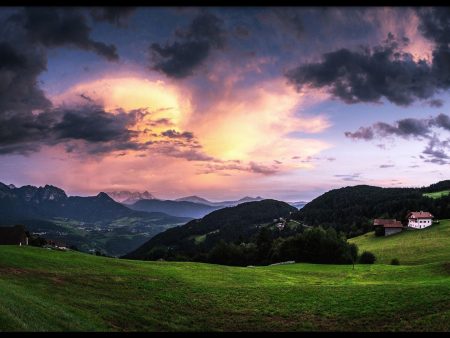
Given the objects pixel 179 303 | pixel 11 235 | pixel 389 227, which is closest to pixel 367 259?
pixel 389 227

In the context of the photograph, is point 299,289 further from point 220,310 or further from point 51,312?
point 51,312

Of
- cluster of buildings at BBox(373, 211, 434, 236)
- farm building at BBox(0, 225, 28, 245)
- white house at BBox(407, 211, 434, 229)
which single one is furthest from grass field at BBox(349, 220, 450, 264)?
farm building at BBox(0, 225, 28, 245)

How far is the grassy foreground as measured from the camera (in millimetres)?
29203

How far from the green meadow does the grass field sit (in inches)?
2821

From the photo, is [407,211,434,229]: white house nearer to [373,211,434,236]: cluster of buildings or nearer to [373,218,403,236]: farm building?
[373,211,434,236]: cluster of buildings

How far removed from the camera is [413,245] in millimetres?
135625

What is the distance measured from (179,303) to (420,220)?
552 ft

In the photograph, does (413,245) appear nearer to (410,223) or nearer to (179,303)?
(410,223)

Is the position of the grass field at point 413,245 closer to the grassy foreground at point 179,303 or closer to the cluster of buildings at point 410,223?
the cluster of buildings at point 410,223

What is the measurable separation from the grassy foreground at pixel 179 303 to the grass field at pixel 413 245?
2840 inches

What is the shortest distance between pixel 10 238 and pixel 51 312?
81400 millimetres

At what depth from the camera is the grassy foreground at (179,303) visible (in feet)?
95.8

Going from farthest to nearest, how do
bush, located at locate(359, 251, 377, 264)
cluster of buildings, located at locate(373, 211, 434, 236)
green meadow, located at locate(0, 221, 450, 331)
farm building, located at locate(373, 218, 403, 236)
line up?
cluster of buildings, located at locate(373, 211, 434, 236), farm building, located at locate(373, 218, 403, 236), bush, located at locate(359, 251, 377, 264), green meadow, located at locate(0, 221, 450, 331)
